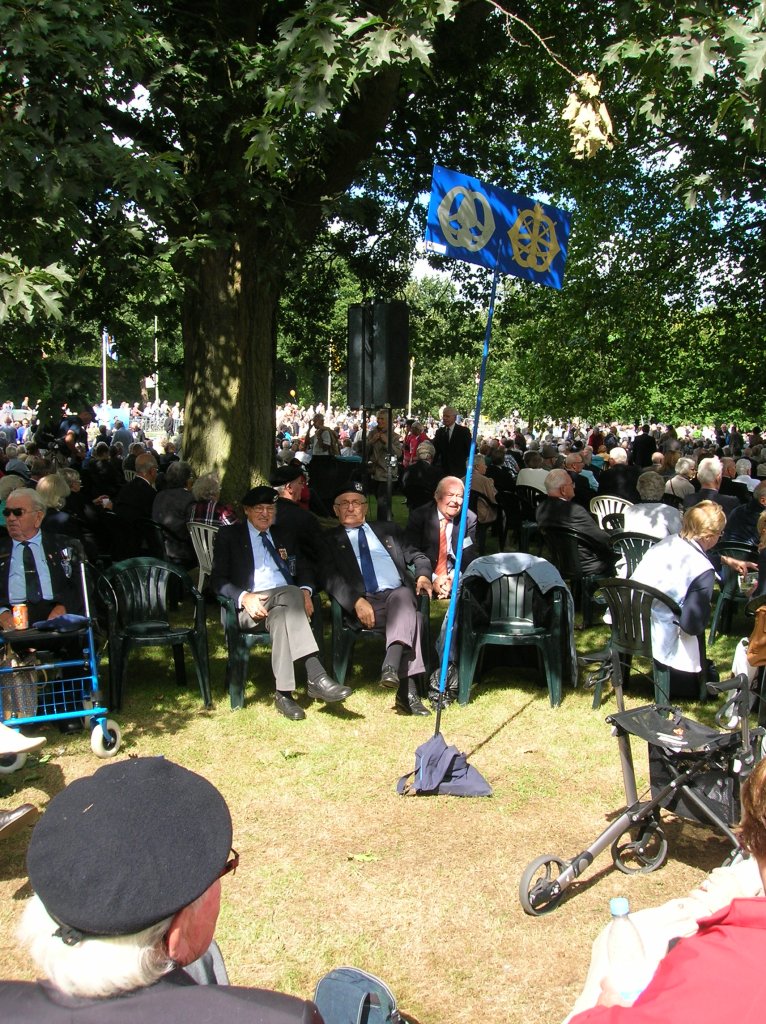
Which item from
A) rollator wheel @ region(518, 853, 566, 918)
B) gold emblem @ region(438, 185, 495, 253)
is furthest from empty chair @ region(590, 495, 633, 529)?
rollator wheel @ region(518, 853, 566, 918)

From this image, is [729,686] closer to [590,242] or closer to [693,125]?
[693,125]

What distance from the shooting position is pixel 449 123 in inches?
500

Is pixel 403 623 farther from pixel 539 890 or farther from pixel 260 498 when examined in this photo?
pixel 539 890

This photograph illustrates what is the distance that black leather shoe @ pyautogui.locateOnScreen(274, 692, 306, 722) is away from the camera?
6086 mm

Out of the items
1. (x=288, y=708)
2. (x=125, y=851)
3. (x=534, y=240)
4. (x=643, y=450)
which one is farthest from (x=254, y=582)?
(x=643, y=450)

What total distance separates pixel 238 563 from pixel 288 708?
43.8 inches

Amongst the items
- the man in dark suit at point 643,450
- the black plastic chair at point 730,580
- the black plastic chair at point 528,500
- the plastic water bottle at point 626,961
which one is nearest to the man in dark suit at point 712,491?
the black plastic chair at point 730,580

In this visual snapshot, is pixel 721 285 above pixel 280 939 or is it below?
above

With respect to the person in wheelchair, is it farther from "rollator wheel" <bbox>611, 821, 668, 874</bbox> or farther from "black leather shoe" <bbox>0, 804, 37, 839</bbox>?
"rollator wheel" <bbox>611, 821, 668, 874</bbox>

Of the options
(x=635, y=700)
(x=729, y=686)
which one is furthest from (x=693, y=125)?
(x=729, y=686)

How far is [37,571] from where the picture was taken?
6062mm

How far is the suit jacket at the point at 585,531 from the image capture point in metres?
8.12

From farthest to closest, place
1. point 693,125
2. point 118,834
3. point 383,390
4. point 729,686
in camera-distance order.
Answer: point 693,125 < point 383,390 < point 729,686 < point 118,834

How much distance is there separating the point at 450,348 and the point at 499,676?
9.94 m
